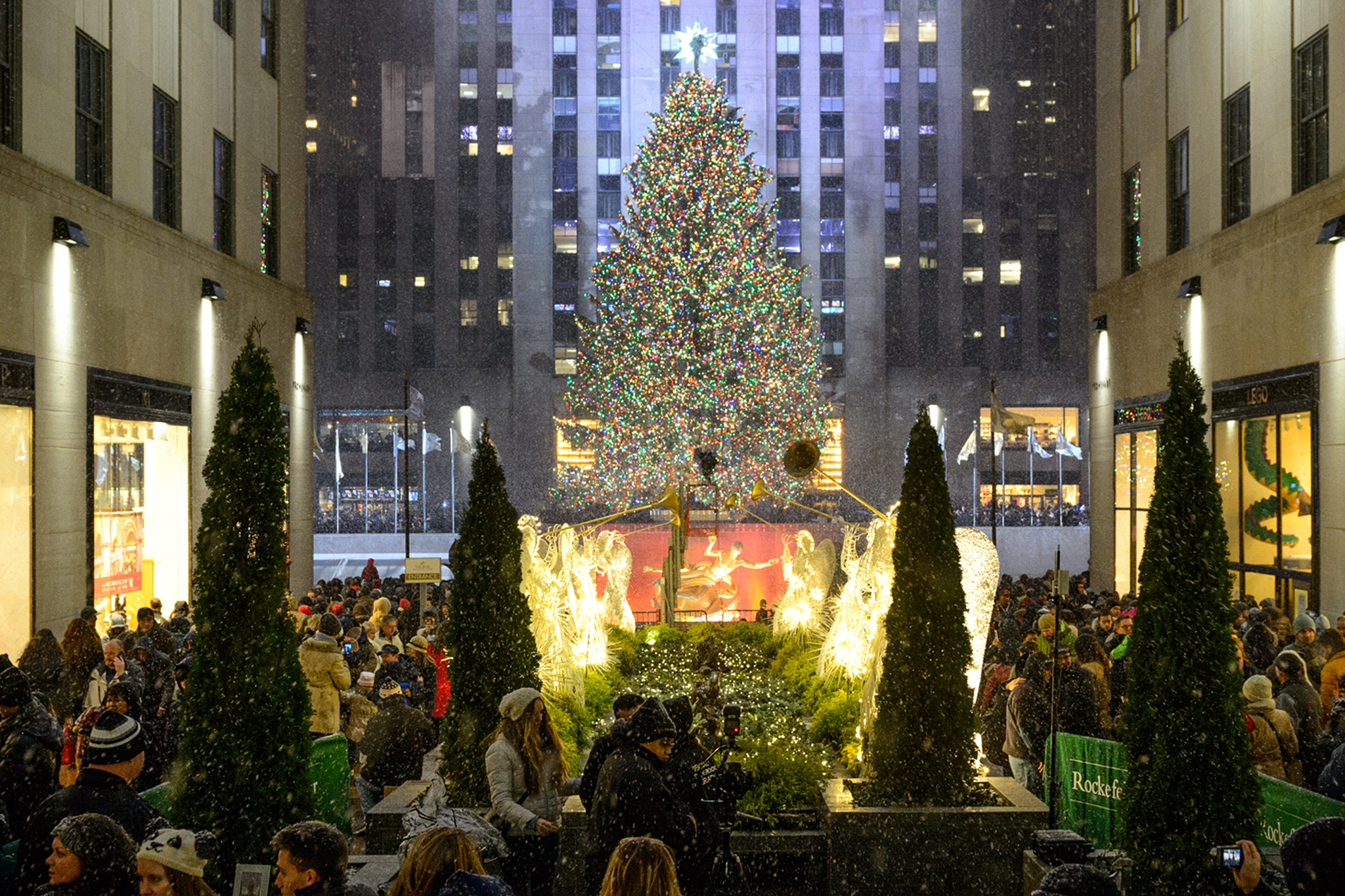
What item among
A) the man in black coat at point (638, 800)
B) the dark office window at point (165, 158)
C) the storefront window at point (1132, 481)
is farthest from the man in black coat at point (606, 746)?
the storefront window at point (1132, 481)

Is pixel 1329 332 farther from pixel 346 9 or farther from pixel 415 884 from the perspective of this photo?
pixel 346 9

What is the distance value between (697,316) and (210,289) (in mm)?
19733

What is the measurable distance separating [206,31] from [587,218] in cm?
3125

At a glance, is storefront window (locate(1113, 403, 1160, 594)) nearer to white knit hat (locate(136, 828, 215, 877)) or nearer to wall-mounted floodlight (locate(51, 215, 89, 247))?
wall-mounted floodlight (locate(51, 215, 89, 247))

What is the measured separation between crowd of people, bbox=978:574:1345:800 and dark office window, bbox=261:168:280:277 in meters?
18.4

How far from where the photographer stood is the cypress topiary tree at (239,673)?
228 inches

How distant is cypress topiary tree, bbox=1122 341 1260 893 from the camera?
620 centimetres

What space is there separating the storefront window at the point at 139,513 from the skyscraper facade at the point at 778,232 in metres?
30.0

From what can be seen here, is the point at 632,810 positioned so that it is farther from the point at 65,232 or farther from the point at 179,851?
the point at 65,232

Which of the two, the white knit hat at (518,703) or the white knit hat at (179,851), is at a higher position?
the white knit hat at (518,703)

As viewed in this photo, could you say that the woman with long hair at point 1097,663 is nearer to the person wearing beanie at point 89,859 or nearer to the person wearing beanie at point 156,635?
the person wearing beanie at point 89,859

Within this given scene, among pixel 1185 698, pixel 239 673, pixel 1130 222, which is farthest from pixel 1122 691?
pixel 1130 222

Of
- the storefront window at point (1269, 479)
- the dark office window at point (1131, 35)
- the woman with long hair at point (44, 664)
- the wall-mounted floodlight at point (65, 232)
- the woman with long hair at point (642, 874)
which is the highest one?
the dark office window at point (1131, 35)

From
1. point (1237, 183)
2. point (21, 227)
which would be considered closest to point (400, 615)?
point (21, 227)
